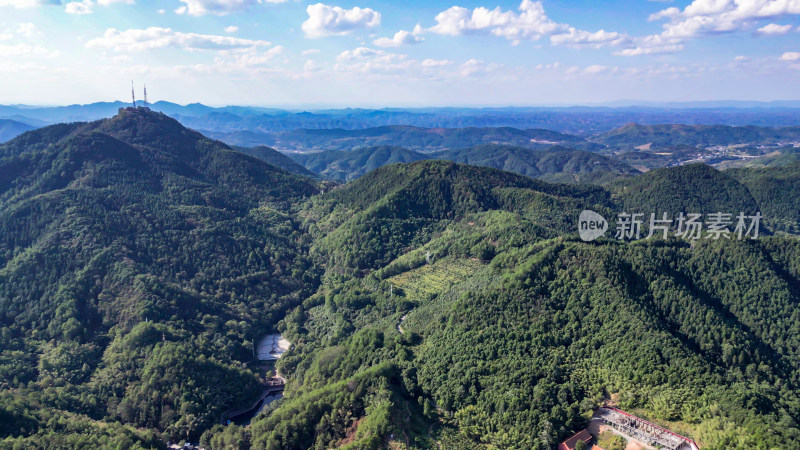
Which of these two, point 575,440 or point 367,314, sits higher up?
point 575,440

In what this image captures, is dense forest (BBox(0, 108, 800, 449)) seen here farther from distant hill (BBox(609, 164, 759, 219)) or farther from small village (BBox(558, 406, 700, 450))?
distant hill (BBox(609, 164, 759, 219))

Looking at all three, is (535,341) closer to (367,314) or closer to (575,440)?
(575,440)

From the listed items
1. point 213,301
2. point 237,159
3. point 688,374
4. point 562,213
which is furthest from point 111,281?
point 562,213

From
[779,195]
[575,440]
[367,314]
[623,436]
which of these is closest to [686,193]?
[779,195]

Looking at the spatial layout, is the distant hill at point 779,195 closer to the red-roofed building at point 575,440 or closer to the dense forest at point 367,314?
the dense forest at point 367,314

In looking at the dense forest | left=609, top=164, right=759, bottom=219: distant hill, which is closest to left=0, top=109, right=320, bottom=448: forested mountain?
the dense forest
